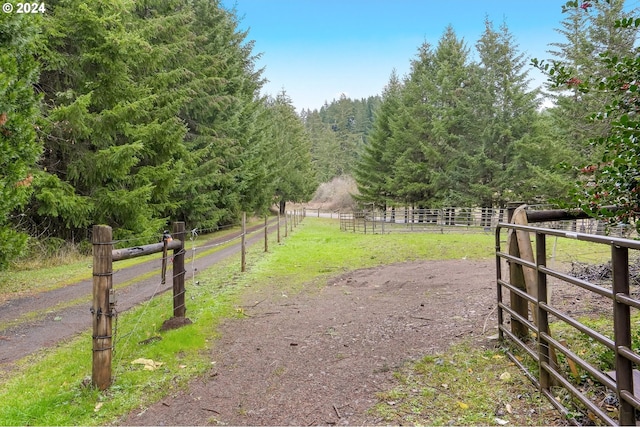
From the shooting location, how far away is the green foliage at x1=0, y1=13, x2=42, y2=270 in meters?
6.99

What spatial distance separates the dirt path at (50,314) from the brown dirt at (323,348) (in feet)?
7.57

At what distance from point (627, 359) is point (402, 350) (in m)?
2.47

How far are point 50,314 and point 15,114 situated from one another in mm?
3972

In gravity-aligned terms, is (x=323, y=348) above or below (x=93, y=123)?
below

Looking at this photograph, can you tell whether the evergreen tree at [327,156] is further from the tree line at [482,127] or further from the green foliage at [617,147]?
the green foliage at [617,147]

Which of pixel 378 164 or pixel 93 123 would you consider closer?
pixel 93 123

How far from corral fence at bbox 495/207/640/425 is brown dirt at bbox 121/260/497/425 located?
2.48 ft

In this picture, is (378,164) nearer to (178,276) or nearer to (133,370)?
(178,276)

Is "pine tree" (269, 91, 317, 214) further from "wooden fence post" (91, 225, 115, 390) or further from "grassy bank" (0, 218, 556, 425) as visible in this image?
"wooden fence post" (91, 225, 115, 390)

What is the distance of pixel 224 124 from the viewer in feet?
67.5

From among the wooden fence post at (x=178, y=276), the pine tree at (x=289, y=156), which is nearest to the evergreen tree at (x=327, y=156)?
the pine tree at (x=289, y=156)

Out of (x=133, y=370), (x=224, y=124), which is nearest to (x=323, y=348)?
(x=133, y=370)

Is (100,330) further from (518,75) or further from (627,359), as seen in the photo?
(518,75)

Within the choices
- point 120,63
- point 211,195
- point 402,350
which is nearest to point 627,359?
point 402,350
